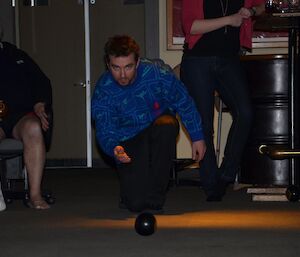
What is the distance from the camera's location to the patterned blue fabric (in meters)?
4.55

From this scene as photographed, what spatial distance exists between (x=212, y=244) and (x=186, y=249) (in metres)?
0.16

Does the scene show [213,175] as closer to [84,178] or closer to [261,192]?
[261,192]

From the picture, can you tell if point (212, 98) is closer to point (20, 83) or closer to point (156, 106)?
point (156, 106)

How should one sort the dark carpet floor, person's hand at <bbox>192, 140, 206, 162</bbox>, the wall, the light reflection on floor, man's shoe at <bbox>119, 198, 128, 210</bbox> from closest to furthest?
1. the dark carpet floor
2. the light reflection on floor
3. person's hand at <bbox>192, 140, 206, 162</bbox>
4. man's shoe at <bbox>119, 198, 128, 210</bbox>
5. the wall

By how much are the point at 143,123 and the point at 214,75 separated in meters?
0.68

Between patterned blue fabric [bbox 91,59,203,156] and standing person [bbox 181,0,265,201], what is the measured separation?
439mm

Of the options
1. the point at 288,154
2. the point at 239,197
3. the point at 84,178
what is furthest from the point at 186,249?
the point at 84,178

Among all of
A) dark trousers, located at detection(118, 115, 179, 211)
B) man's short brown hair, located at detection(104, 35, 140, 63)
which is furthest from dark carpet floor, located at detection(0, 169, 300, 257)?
man's short brown hair, located at detection(104, 35, 140, 63)

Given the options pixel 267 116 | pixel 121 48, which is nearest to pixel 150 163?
pixel 121 48

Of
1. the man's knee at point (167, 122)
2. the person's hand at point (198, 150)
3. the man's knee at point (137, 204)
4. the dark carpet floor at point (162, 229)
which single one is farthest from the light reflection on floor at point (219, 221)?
the man's knee at point (167, 122)

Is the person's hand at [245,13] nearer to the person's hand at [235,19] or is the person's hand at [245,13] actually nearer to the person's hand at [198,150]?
the person's hand at [235,19]

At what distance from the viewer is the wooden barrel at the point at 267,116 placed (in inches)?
225

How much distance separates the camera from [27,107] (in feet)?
16.7

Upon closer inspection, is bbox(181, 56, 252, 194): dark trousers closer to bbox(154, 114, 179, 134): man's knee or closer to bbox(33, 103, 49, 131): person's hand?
bbox(154, 114, 179, 134): man's knee
